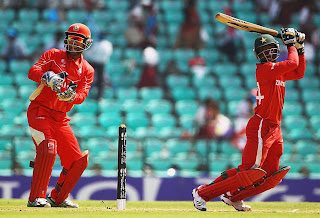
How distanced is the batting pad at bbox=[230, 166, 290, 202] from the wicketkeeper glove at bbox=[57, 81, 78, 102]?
84.2 inches

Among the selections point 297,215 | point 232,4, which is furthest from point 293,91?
point 297,215

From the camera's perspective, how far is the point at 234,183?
22.6ft

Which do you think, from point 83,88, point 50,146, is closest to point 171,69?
point 83,88

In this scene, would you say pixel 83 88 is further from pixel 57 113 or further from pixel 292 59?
pixel 292 59

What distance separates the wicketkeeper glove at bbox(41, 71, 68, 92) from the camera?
21.9 ft

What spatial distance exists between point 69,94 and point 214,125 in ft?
16.7

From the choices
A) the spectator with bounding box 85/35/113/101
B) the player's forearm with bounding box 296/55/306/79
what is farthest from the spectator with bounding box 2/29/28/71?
the player's forearm with bounding box 296/55/306/79

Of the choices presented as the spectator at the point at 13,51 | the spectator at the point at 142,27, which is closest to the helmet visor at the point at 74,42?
the spectator at the point at 13,51

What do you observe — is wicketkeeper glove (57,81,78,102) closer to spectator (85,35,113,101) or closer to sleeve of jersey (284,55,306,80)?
sleeve of jersey (284,55,306,80)

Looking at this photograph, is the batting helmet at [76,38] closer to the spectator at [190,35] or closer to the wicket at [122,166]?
the wicket at [122,166]

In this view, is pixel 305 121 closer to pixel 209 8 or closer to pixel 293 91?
pixel 293 91

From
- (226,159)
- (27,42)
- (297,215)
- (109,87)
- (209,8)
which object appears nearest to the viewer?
(297,215)

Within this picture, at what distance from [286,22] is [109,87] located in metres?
4.87

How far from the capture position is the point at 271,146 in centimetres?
696
